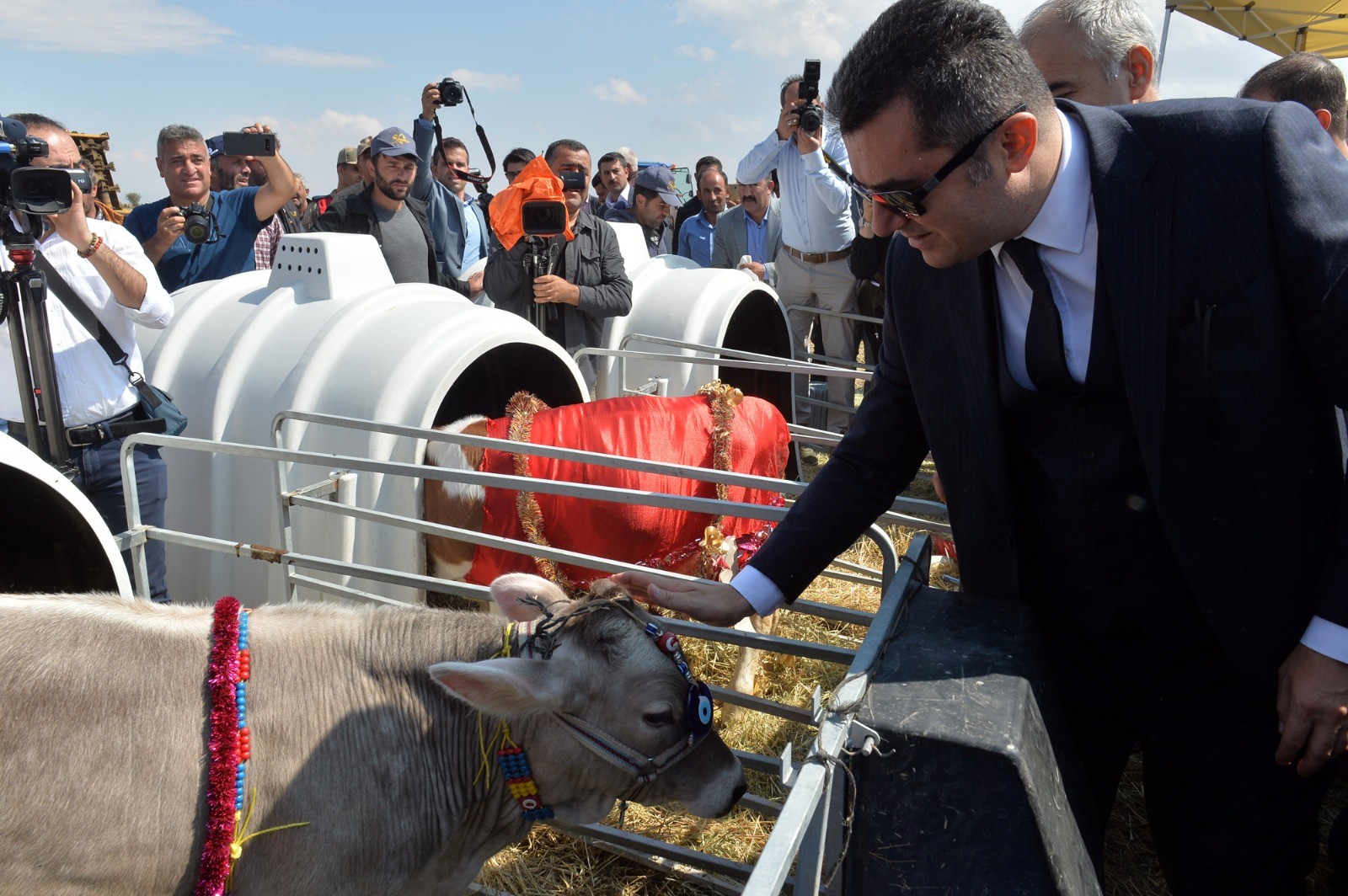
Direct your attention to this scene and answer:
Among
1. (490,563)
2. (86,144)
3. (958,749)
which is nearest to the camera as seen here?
(958,749)

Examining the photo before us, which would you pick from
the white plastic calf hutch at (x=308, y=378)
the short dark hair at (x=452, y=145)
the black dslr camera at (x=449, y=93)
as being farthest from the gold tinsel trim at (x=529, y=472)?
the short dark hair at (x=452, y=145)

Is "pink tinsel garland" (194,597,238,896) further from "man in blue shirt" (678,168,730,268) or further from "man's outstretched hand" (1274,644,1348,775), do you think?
"man in blue shirt" (678,168,730,268)

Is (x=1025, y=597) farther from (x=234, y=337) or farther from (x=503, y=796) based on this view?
(x=234, y=337)

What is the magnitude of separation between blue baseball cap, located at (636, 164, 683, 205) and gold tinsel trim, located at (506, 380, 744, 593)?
17.1 feet

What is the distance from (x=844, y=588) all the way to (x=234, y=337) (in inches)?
137

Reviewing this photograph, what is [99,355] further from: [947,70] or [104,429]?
[947,70]

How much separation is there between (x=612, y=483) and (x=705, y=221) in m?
6.46

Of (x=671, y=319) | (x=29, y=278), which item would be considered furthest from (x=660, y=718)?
(x=671, y=319)

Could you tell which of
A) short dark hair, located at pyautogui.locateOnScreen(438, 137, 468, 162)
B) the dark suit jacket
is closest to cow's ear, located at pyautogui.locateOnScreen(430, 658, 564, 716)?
the dark suit jacket

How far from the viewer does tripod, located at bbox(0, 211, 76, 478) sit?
10.3 feet

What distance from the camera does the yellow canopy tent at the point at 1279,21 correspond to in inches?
449

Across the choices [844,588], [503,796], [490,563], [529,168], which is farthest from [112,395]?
[844,588]

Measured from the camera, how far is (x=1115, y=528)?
5.48ft

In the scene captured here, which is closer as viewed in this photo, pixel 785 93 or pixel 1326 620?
pixel 1326 620
